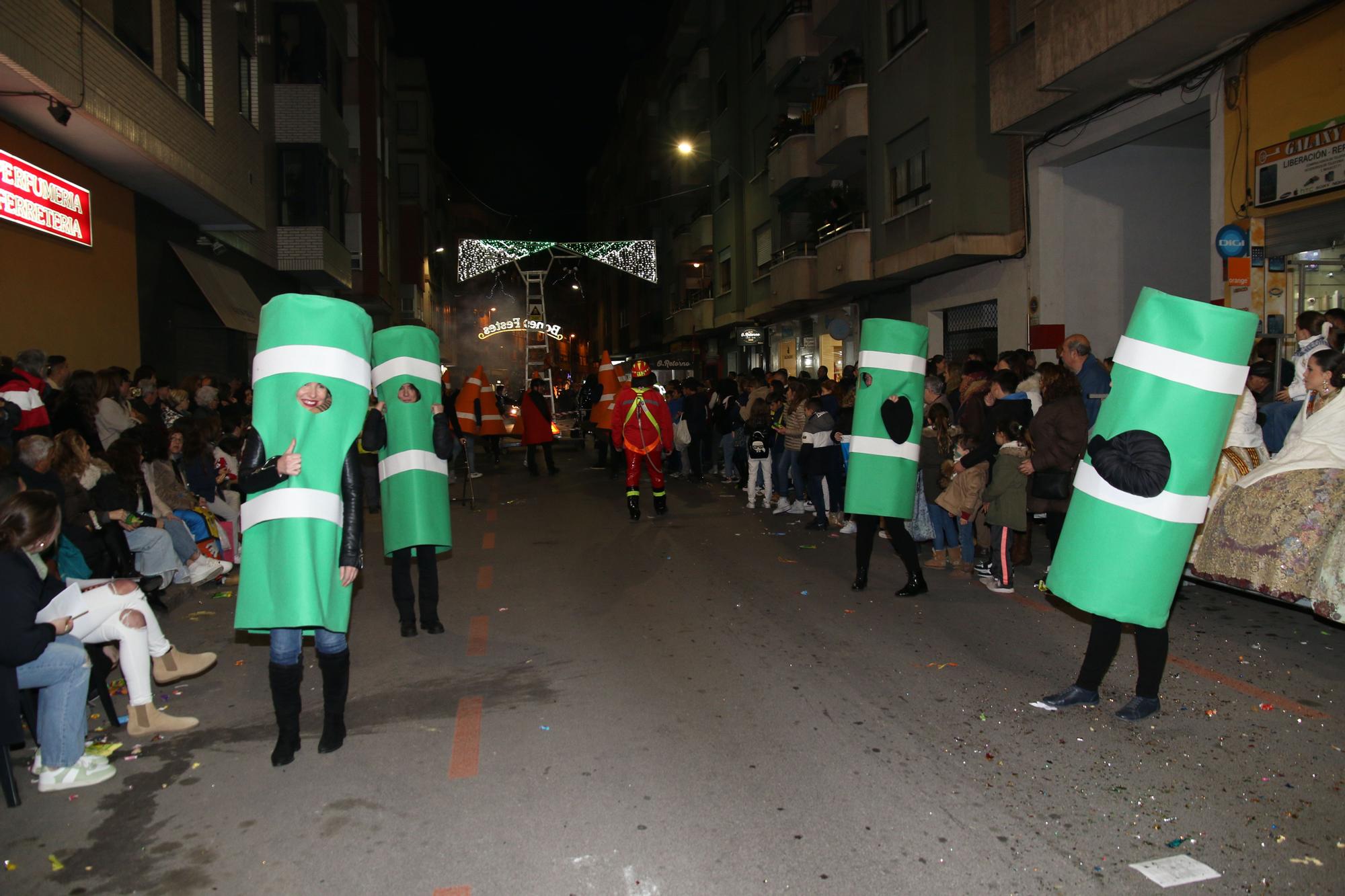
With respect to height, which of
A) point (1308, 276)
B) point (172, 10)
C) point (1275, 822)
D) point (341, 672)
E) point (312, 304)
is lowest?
point (1275, 822)

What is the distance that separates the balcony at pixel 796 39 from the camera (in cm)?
2583

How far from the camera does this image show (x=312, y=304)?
4949 millimetres

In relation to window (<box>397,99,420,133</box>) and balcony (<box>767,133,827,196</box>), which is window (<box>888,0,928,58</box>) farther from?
window (<box>397,99,420,133</box>)

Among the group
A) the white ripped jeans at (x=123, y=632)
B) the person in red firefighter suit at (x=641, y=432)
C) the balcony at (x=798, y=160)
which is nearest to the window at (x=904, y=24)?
the balcony at (x=798, y=160)

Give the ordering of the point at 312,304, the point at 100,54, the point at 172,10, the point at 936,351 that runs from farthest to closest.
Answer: the point at 936,351 → the point at 172,10 → the point at 100,54 → the point at 312,304

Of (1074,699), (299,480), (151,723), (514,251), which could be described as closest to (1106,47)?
(1074,699)

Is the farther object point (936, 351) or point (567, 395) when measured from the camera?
point (567, 395)

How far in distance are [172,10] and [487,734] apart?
625 inches

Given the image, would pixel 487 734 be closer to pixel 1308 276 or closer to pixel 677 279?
pixel 1308 276

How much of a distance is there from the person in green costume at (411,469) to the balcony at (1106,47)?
30.9 ft

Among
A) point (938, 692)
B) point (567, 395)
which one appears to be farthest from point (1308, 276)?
point (567, 395)

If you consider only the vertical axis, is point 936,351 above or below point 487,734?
above

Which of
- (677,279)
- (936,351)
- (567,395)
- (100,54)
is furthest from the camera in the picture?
(677,279)

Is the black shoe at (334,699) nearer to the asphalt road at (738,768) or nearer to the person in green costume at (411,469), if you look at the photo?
the asphalt road at (738,768)
